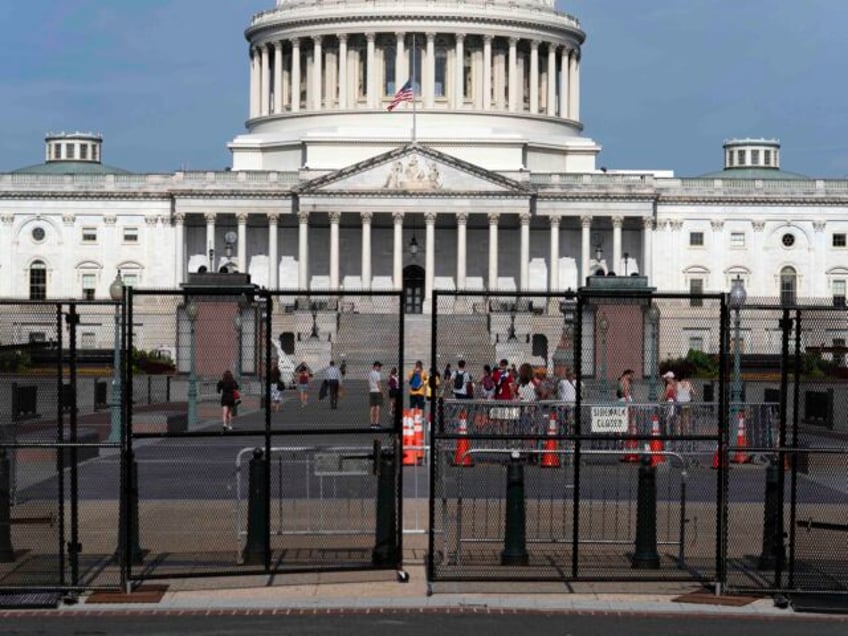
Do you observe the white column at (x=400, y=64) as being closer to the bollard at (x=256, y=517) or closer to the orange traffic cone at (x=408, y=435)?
the orange traffic cone at (x=408, y=435)

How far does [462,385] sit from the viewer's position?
3744 centimetres

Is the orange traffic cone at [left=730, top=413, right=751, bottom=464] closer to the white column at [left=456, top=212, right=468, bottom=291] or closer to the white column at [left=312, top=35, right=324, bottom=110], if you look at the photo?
the white column at [left=456, top=212, right=468, bottom=291]

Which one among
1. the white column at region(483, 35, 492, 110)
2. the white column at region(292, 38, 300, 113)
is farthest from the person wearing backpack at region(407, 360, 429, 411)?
the white column at region(292, 38, 300, 113)

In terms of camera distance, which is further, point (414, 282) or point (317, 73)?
point (317, 73)

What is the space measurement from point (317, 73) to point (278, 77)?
14.8 feet

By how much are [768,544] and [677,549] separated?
1.94 meters

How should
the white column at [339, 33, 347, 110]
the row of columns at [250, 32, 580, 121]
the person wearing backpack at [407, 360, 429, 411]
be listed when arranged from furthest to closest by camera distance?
1. the row of columns at [250, 32, 580, 121]
2. the white column at [339, 33, 347, 110]
3. the person wearing backpack at [407, 360, 429, 411]

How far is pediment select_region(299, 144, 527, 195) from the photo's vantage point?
12538 centimetres

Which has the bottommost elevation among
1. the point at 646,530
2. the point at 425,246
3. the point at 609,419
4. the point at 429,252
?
the point at 646,530

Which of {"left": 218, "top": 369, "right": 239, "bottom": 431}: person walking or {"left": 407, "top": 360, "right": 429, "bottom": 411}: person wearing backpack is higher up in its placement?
{"left": 218, "top": 369, "right": 239, "bottom": 431}: person walking

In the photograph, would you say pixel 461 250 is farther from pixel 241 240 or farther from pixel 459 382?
pixel 459 382

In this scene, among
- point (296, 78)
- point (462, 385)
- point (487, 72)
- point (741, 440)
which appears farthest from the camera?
point (296, 78)

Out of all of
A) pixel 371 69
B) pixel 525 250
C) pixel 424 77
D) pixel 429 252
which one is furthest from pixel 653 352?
pixel 424 77

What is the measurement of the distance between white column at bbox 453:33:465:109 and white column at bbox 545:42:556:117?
23.2 feet
